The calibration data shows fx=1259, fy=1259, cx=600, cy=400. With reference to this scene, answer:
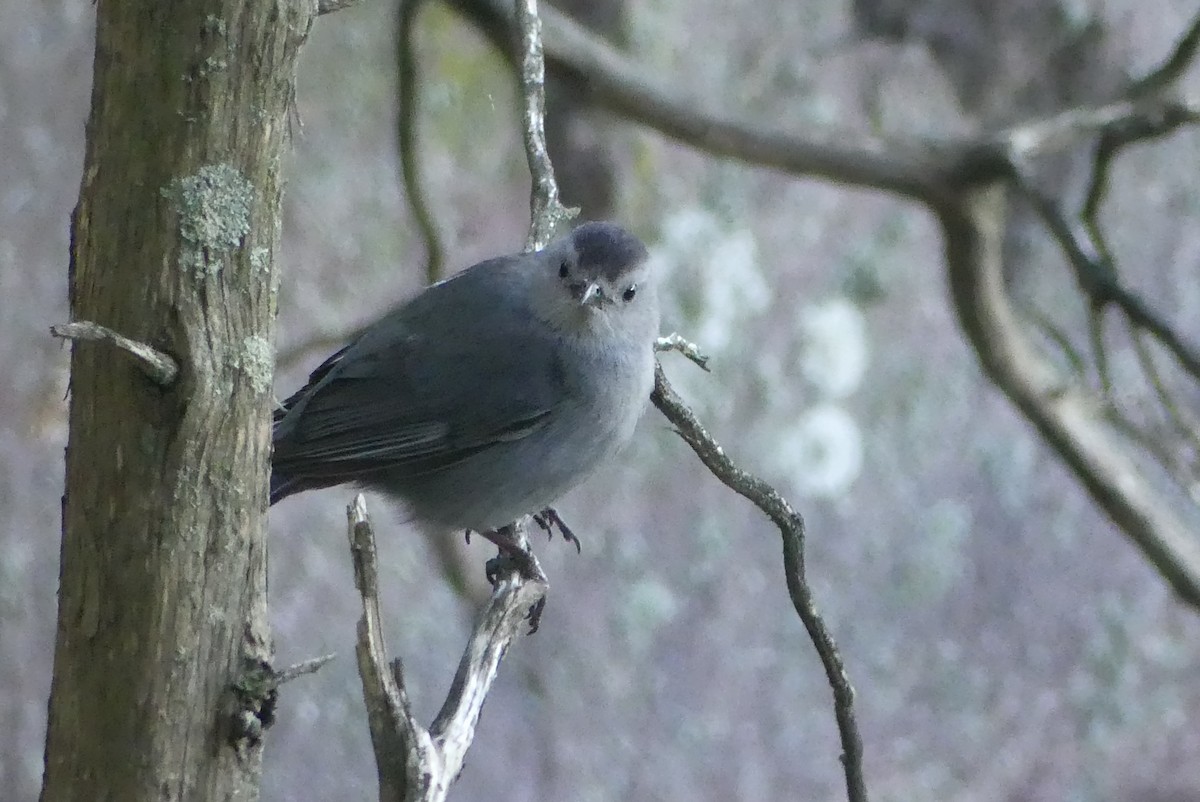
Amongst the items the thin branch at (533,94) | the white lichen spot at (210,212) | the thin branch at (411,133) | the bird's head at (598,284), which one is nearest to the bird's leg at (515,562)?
the bird's head at (598,284)

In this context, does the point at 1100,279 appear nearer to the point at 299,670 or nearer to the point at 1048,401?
the point at 1048,401

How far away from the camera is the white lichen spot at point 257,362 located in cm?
141

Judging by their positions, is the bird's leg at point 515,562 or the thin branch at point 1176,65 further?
the thin branch at point 1176,65

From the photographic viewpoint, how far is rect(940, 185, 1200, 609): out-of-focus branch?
336 centimetres

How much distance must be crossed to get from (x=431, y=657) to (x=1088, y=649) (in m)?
2.37

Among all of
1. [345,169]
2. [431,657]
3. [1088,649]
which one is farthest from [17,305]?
[1088,649]

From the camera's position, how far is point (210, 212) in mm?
1352

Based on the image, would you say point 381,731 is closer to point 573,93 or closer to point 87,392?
point 87,392

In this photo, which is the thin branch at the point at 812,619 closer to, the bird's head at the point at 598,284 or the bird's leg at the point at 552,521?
the bird's head at the point at 598,284

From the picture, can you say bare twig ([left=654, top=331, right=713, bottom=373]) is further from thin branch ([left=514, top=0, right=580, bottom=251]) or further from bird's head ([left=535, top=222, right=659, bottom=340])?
thin branch ([left=514, top=0, right=580, bottom=251])

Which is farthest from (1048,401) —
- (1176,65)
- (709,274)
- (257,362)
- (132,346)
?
(132,346)

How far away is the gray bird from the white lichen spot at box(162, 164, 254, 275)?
103 cm

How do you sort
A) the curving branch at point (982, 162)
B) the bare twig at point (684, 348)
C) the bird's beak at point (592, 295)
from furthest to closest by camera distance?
the curving branch at point (982, 162), the bird's beak at point (592, 295), the bare twig at point (684, 348)

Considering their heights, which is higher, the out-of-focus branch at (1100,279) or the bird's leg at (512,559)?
the out-of-focus branch at (1100,279)
